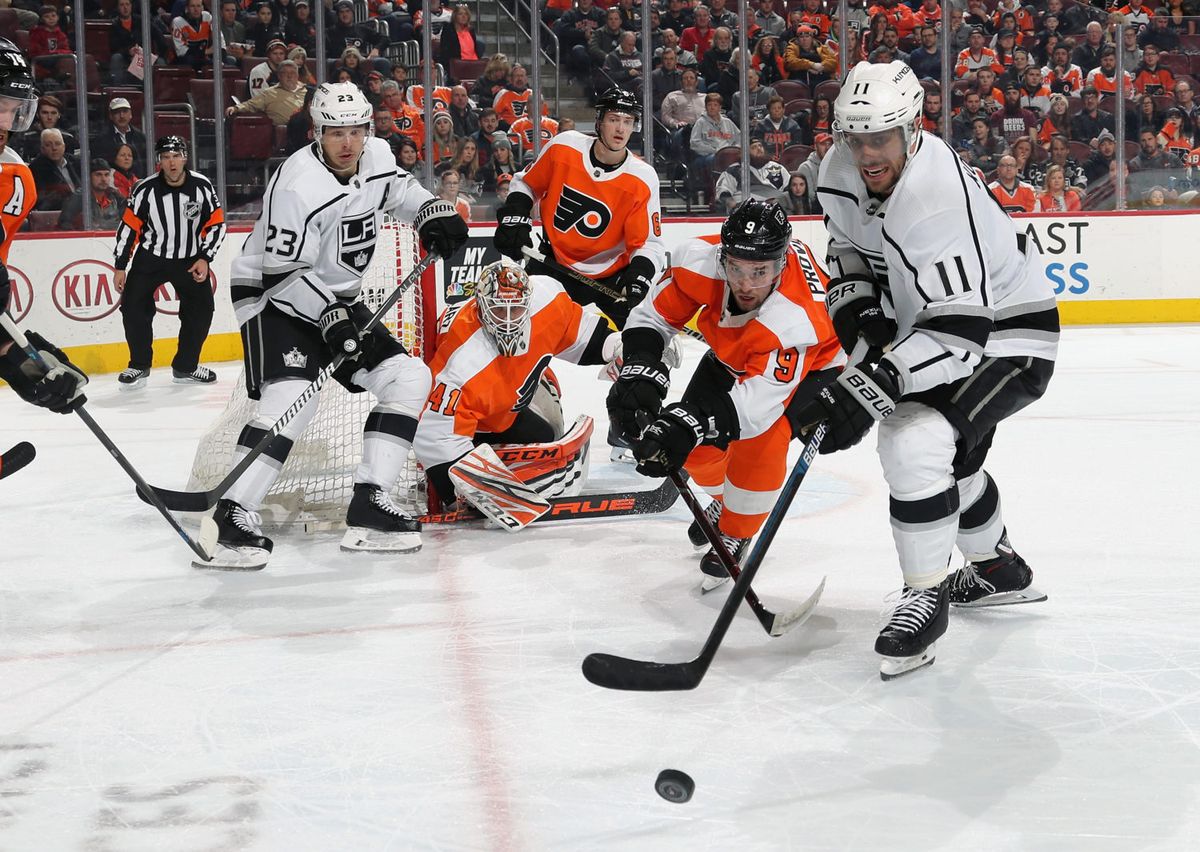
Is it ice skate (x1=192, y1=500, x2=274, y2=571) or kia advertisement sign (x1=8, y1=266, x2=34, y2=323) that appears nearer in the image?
ice skate (x1=192, y1=500, x2=274, y2=571)

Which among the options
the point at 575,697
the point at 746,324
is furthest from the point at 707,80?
the point at 575,697

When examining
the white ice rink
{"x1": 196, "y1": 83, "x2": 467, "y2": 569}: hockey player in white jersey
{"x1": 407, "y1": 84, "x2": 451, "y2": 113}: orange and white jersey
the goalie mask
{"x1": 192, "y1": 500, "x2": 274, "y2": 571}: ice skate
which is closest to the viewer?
the white ice rink

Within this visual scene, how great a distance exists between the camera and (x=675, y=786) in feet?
5.75

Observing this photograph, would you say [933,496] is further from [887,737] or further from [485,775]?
[485,775]

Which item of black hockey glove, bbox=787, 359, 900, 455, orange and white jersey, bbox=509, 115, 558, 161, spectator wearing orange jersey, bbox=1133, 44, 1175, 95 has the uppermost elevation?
spectator wearing orange jersey, bbox=1133, 44, 1175, 95

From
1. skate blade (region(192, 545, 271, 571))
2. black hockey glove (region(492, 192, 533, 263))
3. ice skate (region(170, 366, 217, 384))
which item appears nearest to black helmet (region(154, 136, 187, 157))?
ice skate (region(170, 366, 217, 384))

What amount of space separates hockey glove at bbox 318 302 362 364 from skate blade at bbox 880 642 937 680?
1499 millimetres

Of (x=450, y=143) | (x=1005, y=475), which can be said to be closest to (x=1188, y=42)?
(x=450, y=143)

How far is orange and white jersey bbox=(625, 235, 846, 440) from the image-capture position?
9.04 ft

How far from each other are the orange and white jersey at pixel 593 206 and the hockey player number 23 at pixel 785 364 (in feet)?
4.76

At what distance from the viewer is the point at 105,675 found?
236cm

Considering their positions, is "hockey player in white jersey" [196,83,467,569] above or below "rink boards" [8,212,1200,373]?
above

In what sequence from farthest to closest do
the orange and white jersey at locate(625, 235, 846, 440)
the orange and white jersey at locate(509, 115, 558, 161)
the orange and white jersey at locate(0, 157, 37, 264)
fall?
the orange and white jersey at locate(509, 115, 558, 161) < the orange and white jersey at locate(0, 157, 37, 264) < the orange and white jersey at locate(625, 235, 846, 440)

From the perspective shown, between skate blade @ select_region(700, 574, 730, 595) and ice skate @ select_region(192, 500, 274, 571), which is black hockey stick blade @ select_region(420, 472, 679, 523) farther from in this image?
skate blade @ select_region(700, 574, 730, 595)
